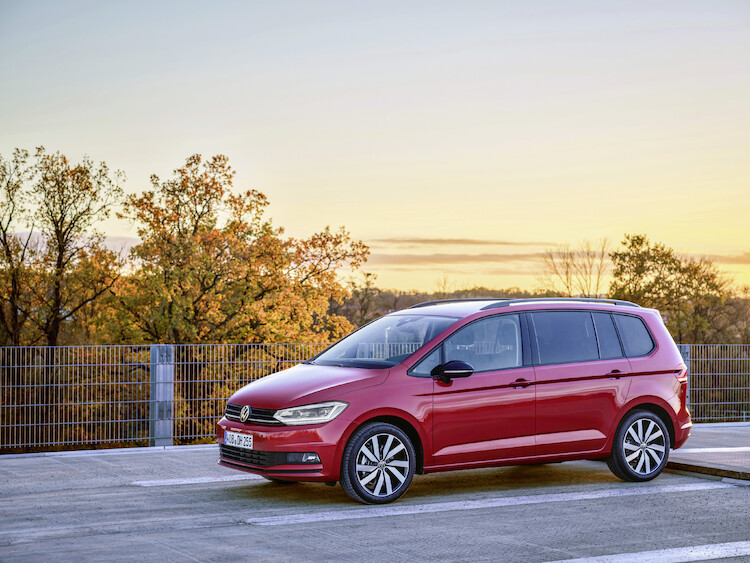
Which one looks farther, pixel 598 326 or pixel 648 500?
pixel 598 326

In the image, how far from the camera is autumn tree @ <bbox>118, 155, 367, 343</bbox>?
36344 millimetres

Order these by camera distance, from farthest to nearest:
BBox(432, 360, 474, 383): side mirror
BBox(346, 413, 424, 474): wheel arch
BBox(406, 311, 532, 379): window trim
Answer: BBox(406, 311, 532, 379): window trim < BBox(432, 360, 474, 383): side mirror < BBox(346, 413, 424, 474): wheel arch

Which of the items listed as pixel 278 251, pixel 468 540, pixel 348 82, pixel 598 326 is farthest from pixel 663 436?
pixel 278 251

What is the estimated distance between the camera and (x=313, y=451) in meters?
8.40

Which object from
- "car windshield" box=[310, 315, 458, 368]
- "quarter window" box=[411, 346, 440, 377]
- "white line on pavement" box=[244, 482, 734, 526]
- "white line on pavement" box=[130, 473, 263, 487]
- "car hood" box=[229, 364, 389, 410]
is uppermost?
"car windshield" box=[310, 315, 458, 368]

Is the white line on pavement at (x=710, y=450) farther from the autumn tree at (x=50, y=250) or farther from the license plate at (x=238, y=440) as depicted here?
the autumn tree at (x=50, y=250)

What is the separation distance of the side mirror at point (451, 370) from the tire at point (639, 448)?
213cm

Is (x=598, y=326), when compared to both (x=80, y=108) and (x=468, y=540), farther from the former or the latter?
(x=80, y=108)

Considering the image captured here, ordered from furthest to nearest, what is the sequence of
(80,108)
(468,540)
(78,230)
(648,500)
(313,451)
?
(78,230) → (80,108) → (648,500) → (313,451) → (468,540)

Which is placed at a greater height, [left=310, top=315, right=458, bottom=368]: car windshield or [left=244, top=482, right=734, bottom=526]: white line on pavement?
[left=310, top=315, right=458, bottom=368]: car windshield

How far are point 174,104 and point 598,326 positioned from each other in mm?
19408

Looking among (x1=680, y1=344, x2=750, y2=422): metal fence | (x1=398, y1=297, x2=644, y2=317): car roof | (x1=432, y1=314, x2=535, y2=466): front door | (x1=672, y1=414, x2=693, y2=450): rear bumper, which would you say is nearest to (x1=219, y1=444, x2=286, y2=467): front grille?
(x1=432, y1=314, x2=535, y2=466): front door

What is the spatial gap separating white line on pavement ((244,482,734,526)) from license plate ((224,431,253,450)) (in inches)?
37.3

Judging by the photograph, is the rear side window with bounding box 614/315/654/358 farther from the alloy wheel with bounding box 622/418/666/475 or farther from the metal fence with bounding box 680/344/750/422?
the metal fence with bounding box 680/344/750/422
